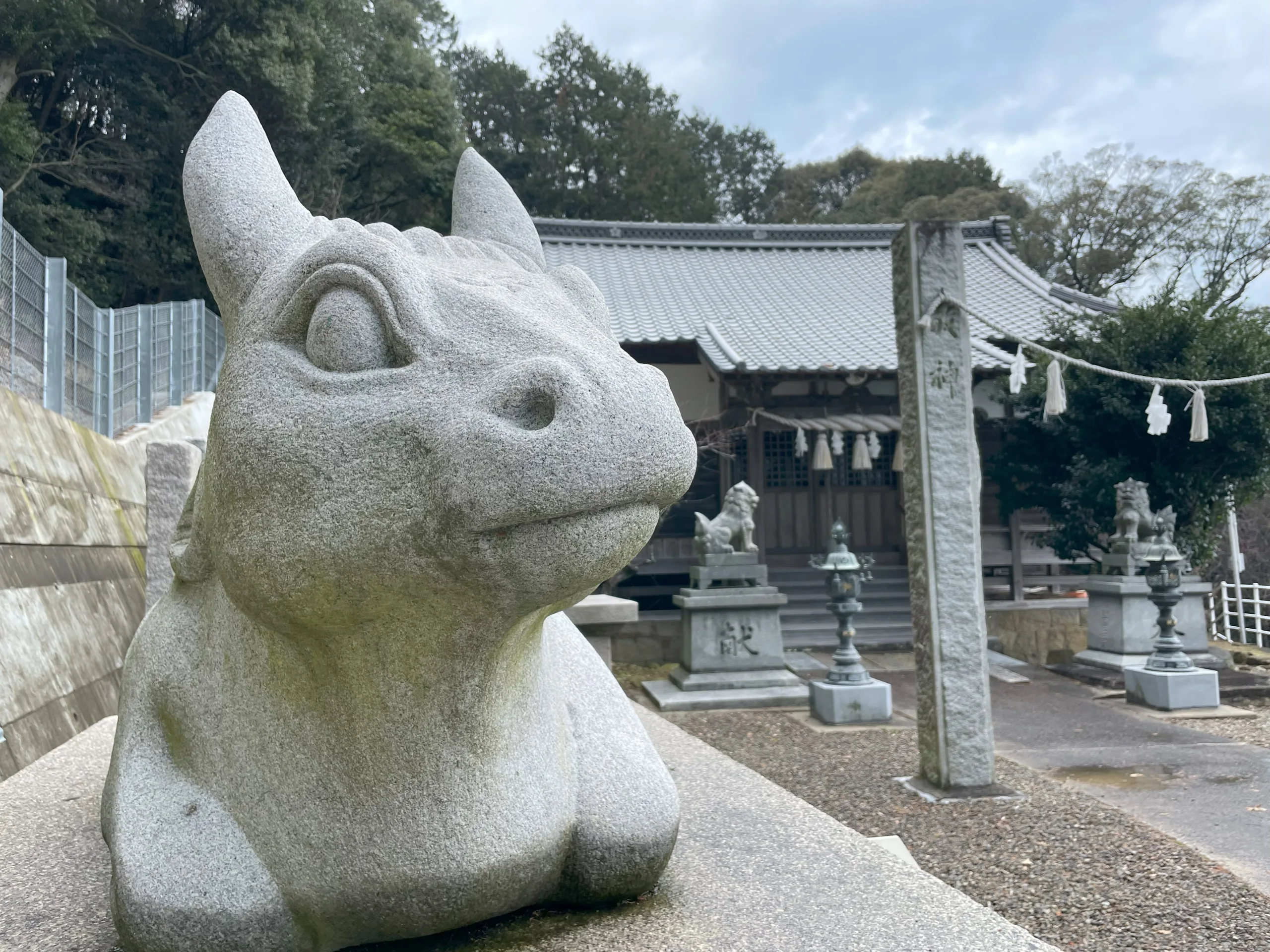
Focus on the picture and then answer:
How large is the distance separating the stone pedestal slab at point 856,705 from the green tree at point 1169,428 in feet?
16.9

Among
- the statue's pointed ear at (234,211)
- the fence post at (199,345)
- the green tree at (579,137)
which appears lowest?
the statue's pointed ear at (234,211)

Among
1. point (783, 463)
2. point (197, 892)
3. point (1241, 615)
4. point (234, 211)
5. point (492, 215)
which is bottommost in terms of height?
point (1241, 615)

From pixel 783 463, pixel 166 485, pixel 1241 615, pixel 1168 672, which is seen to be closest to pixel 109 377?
pixel 166 485

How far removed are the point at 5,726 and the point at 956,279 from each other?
4790mm

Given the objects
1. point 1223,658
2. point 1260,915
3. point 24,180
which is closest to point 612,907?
point 1260,915

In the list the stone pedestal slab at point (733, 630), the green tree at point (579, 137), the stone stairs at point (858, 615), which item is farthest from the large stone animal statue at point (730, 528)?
the green tree at point (579, 137)

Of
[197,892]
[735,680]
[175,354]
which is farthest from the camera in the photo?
[175,354]

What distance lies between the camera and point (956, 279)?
4.99 meters

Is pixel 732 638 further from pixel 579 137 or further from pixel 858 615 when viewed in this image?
pixel 579 137

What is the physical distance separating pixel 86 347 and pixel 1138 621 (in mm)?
10573

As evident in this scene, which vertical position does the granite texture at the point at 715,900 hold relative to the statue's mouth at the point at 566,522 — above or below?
below

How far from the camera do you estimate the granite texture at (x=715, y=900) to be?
1949 millimetres

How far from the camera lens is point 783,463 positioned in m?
13.4

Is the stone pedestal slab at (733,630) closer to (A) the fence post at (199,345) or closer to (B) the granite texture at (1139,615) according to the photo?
(B) the granite texture at (1139,615)
